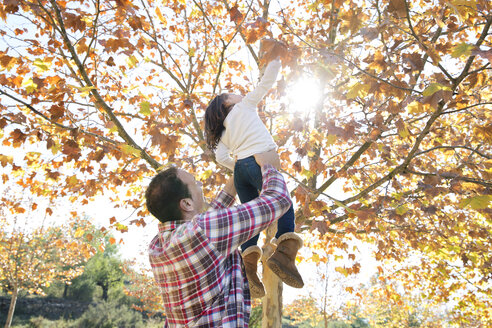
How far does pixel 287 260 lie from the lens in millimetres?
2082

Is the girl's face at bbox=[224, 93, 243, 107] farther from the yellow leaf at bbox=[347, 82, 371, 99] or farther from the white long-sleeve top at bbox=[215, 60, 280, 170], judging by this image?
the yellow leaf at bbox=[347, 82, 371, 99]

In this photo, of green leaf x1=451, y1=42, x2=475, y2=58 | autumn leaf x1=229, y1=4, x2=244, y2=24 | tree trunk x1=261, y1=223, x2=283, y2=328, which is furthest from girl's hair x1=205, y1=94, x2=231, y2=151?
tree trunk x1=261, y1=223, x2=283, y2=328

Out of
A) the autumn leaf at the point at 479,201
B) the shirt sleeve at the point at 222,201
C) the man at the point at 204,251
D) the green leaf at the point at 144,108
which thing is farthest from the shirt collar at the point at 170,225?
the autumn leaf at the point at 479,201

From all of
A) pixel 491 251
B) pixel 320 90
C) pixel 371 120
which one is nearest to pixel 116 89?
pixel 320 90

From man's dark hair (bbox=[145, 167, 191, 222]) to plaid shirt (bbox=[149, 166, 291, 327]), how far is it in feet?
0.27

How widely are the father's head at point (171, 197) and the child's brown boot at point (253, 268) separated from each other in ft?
2.26

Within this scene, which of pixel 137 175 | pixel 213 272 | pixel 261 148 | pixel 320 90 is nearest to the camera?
pixel 213 272

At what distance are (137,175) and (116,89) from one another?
2278mm

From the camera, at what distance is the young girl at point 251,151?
2108mm

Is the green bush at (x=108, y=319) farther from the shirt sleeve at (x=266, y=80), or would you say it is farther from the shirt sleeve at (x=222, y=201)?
the shirt sleeve at (x=266, y=80)

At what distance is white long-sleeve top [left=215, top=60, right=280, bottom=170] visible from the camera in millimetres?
2352

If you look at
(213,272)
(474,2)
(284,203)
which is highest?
(474,2)

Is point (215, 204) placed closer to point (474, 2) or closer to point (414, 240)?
point (474, 2)

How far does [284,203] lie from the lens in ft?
5.49
